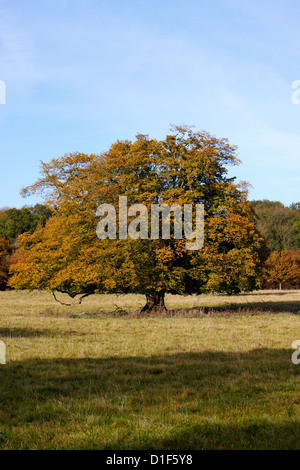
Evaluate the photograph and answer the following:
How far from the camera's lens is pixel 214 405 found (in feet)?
26.4

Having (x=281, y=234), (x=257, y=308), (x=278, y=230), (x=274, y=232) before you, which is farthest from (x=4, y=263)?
(x=281, y=234)

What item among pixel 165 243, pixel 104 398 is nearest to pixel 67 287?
pixel 165 243

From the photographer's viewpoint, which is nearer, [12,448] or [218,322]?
[12,448]

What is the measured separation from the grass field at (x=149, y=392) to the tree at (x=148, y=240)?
32.8ft

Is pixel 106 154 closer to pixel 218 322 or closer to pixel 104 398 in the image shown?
pixel 218 322

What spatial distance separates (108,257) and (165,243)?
3.54 m

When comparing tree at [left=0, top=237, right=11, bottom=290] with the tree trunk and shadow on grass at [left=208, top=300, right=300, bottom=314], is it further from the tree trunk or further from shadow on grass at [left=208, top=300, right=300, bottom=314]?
the tree trunk

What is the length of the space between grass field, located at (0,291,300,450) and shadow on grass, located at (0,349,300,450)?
19 millimetres

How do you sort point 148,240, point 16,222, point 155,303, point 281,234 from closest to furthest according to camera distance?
point 148,240 < point 155,303 < point 16,222 < point 281,234

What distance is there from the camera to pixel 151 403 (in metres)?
8.24

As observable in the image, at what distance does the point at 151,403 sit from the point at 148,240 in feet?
62.3

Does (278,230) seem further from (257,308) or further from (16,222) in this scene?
(257,308)

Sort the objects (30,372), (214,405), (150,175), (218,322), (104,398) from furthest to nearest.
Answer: (150,175) → (218,322) → (30,372) → (104,398) → (214,405)

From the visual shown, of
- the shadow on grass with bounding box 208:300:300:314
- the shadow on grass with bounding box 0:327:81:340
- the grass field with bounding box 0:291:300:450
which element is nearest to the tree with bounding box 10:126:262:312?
the shadow on grass with bounding box 208:300:300:314
